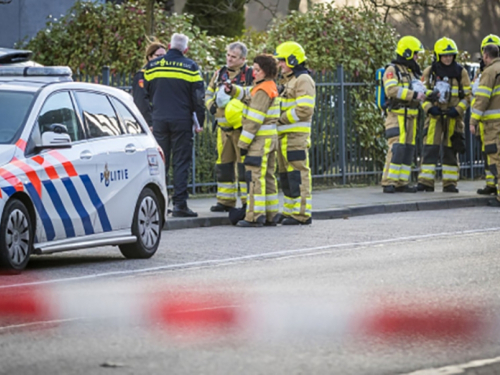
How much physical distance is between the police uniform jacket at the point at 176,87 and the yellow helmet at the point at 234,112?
0.31 meters

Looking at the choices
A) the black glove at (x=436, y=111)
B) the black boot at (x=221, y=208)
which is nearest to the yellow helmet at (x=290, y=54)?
the black boot at (x=221, y=208)

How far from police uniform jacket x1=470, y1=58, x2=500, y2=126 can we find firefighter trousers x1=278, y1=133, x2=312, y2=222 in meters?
4.31

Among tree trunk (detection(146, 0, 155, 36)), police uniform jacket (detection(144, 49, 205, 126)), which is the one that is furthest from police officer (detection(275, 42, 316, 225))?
tree trunk (detection(146, 0, 155, 36))

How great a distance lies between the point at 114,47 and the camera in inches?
795

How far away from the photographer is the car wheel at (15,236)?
9.70 metres

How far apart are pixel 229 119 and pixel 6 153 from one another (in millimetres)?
5755

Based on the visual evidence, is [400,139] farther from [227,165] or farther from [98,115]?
[98,115]

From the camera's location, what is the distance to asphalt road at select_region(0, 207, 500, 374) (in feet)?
20.5

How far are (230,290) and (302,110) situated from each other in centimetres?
637

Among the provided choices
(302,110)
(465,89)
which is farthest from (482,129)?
(302,110)

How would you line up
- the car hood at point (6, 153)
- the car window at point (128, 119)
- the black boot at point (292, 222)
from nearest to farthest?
the car hood at point (6, 153) < the car window at point (128, 119) < the black boot at point (292, 222)

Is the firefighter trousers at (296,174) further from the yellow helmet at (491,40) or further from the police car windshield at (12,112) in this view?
the yellow helmet at (491,40)

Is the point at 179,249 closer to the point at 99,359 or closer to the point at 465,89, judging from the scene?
the point at 99,359

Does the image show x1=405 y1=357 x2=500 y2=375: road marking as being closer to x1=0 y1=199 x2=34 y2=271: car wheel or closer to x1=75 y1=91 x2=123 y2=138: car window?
x1=0 y1=199 x2=34 y2=271: car wheel
